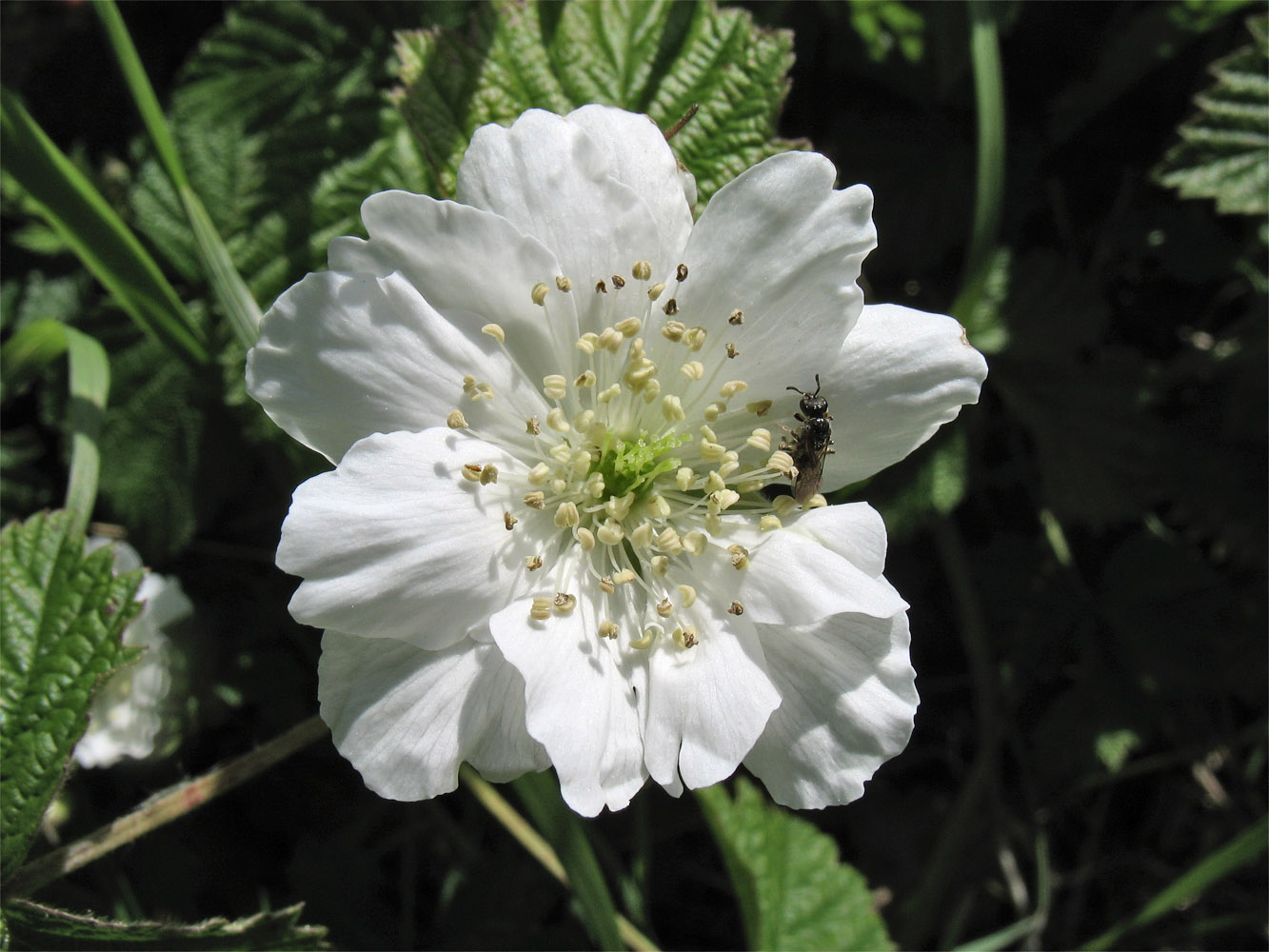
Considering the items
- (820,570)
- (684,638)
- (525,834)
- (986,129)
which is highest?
(986,129)

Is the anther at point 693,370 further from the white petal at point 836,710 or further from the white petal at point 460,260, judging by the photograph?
the white petal at point 836,710

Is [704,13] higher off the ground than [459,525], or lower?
higher

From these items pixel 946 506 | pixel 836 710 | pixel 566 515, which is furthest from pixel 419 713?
pixel 946 506

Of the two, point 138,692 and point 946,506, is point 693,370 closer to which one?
point 946,506

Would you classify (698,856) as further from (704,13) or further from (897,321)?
(704,13)

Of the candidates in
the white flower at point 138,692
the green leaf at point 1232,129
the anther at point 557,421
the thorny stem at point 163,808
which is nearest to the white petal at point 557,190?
the anther at point 557,421

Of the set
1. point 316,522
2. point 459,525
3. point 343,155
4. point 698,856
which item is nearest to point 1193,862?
point 698,856
